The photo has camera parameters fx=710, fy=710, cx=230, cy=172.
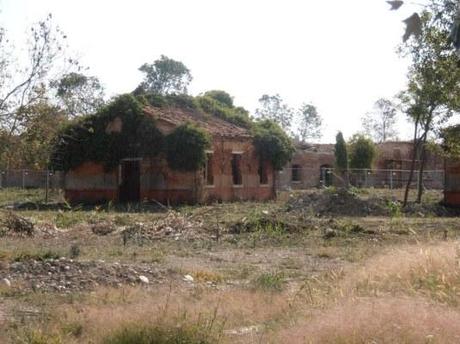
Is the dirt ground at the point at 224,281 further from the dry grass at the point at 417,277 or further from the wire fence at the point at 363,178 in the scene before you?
the wire fence at the point at 363,178

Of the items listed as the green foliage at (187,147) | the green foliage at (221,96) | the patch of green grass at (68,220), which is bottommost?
the patch of green grass at (68,220)

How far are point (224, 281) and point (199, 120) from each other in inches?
1063

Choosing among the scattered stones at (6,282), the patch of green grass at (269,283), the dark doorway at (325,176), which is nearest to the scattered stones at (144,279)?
the patch of green grass at (269,283)

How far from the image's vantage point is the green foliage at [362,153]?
5838cm

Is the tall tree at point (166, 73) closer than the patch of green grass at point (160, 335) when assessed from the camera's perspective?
No

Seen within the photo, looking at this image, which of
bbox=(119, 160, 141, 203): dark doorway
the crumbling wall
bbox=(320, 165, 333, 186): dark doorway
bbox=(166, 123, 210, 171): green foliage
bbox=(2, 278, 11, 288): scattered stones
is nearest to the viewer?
bbox=(2, 278, 11, 288): scattered stones

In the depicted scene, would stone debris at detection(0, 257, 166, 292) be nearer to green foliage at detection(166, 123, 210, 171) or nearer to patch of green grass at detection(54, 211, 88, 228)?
patch of green grass at detection(54, 211, 88, 228)

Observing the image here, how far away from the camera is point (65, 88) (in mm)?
17594

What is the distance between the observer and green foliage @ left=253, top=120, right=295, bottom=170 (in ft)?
132

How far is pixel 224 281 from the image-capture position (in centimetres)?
1282

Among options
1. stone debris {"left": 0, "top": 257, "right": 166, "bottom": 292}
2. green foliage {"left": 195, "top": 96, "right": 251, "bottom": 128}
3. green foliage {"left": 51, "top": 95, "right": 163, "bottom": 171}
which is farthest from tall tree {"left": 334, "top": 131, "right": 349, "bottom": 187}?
stone debris {"left": 0, "top": 257, "right": 166, "bottom": 292}

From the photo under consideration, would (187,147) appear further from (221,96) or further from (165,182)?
(221,96)

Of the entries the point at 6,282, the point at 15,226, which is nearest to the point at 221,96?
the point at 15,226

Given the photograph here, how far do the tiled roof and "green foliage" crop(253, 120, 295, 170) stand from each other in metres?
0.71
